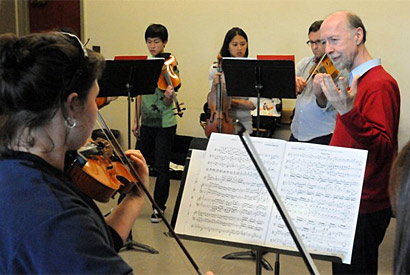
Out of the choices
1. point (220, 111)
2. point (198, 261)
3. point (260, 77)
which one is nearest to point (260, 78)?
point (260, 77)

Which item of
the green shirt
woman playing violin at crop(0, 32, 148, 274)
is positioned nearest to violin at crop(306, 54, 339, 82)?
the green shirt

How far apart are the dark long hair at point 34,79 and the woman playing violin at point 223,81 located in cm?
263

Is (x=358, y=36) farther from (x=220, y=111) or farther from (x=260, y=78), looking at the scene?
(x=220, y=111)

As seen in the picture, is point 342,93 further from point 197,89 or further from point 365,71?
Answer: point 197,89

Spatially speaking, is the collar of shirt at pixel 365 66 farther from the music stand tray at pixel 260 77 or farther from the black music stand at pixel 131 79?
the black music stand at pixel 131 79

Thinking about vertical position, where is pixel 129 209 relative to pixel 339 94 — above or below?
below

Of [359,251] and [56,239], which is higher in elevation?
[56,239]

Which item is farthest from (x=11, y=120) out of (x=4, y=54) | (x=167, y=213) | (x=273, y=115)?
(x=273, y=115)

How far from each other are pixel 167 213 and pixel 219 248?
0.75 m

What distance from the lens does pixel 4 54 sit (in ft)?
3.35

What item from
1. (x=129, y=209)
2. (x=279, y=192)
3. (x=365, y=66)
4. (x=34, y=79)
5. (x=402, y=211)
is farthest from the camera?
(x=365, y=66)

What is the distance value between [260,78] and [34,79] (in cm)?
224

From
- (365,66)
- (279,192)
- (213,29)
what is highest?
(213,29)

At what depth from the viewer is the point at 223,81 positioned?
3.67 metres
